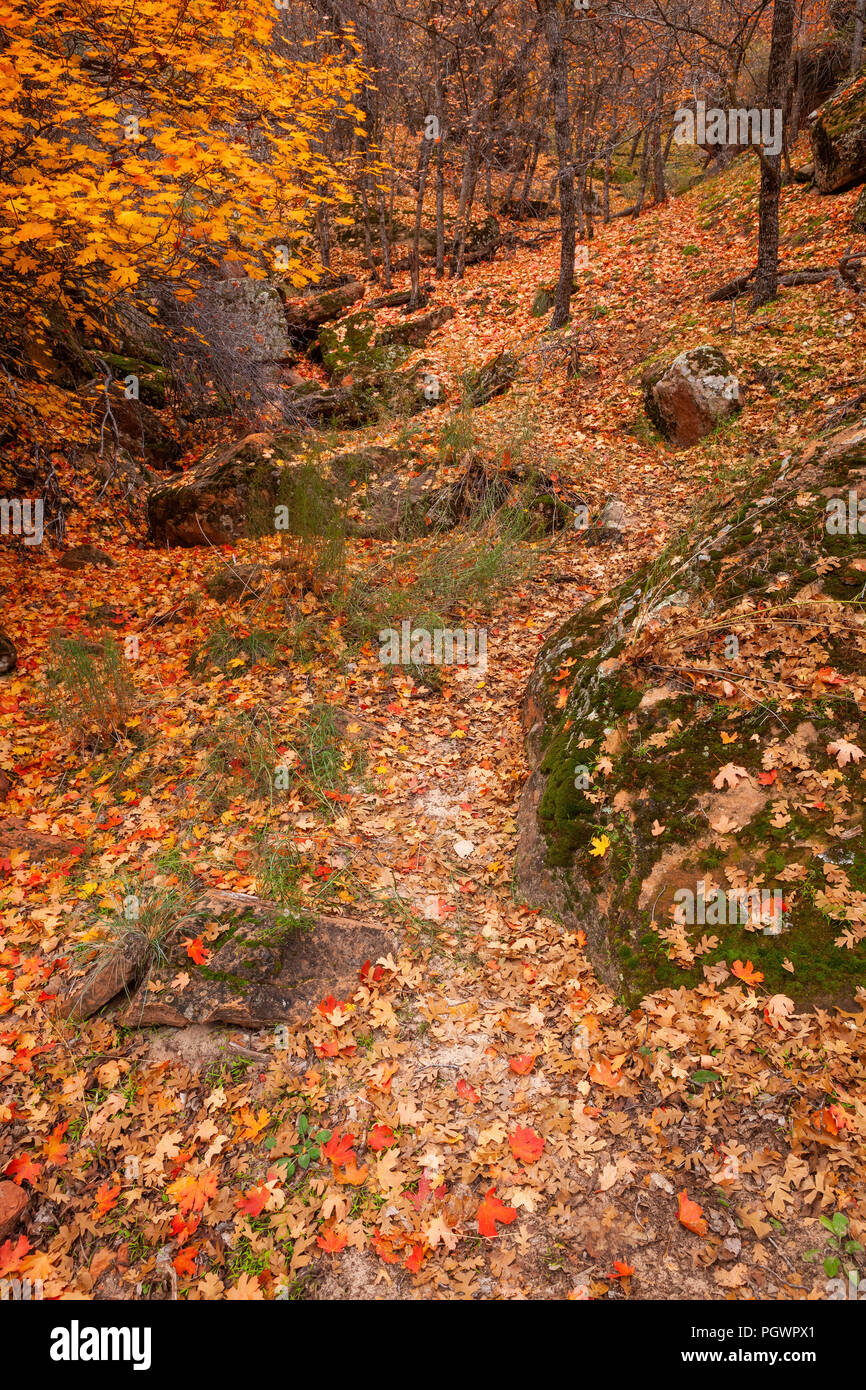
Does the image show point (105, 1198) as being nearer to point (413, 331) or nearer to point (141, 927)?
point (141, 927)

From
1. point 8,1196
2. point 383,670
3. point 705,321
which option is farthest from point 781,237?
point 8,1196

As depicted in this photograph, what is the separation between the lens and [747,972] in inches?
125

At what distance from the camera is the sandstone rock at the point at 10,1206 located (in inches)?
113

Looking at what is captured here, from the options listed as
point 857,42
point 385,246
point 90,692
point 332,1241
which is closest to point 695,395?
point 90,692

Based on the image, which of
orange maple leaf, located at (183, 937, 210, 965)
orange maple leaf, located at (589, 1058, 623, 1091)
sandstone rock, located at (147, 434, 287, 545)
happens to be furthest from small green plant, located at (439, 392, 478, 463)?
orange maple leaf, located at (589, 1058, 623, 1091)

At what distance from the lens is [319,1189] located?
9.69ft

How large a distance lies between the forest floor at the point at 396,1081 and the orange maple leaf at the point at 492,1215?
1 cm

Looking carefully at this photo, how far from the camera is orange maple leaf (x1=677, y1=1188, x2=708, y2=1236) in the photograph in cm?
261

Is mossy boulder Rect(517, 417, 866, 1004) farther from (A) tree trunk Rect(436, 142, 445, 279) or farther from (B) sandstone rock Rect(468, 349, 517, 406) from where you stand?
(A) tree trunk Rect(436, 142, 445, 279)

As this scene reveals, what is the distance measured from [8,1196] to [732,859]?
3758 mm

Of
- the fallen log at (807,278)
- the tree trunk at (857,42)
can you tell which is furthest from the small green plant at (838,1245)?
the tree trunk at (857,42)

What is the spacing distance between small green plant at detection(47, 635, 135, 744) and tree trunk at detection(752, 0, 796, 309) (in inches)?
414

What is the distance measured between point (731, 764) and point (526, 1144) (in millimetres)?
2171
